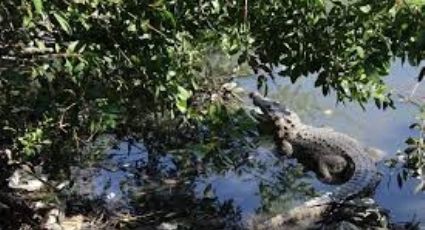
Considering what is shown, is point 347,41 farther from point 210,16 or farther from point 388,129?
point 388,129

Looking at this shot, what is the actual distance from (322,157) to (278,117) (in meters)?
0.49

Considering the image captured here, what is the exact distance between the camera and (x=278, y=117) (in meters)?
5.97

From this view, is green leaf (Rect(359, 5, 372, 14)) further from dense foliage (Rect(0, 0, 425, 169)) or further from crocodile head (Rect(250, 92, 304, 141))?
crocodile head (Rect(250, 92, 304, 141))

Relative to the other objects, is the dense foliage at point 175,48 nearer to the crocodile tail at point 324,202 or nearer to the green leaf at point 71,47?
the green leaf at point 71,47

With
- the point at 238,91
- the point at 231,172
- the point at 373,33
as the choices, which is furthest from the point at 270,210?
the point at 373,33

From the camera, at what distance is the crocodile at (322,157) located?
14.5ft

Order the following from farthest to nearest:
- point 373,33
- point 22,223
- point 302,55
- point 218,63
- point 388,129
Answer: point 218,63 < point 388,129 < point 22,223 < point 302,55 < point 373,33

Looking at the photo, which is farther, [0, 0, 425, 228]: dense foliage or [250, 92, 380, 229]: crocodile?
[250, 92, 380, 229]: crocodile

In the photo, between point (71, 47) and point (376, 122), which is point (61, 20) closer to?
point (71, 47)

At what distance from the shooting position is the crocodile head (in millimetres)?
5988

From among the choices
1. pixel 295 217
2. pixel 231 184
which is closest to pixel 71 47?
pixel 295 217

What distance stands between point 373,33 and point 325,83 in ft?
1.19

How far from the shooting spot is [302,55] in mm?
2621

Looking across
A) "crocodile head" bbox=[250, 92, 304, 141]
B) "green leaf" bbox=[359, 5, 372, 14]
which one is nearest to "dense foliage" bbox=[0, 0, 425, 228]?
A: "green leaf" bbox=[359, 5, 372, 14]
